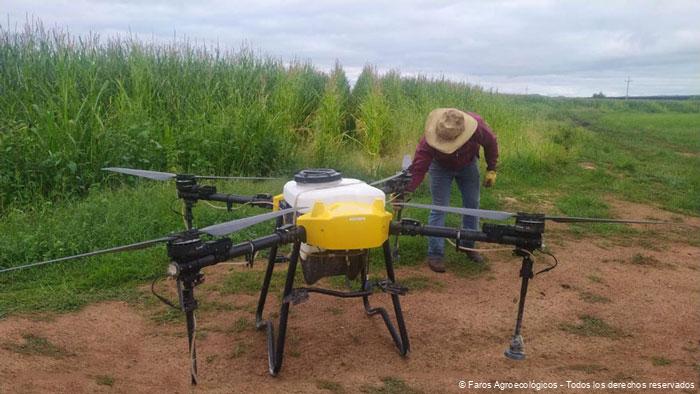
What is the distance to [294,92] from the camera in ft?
32.9

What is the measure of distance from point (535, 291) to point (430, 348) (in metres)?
1.47

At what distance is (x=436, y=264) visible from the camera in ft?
16.7

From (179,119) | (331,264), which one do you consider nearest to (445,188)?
(331,264)

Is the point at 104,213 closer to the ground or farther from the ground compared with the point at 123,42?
closer to the ground

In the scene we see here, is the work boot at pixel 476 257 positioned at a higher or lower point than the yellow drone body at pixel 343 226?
lower

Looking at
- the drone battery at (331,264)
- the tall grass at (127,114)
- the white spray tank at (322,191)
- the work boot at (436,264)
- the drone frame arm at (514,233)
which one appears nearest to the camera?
the drone frame arm at (514,233)

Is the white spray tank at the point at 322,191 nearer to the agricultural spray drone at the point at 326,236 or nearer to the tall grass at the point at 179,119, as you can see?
the agricultural spray drone at the point at 326,236

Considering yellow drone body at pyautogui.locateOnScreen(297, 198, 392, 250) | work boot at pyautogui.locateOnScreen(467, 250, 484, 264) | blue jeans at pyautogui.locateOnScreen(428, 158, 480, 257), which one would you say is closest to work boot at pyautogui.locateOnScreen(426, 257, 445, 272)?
blue jeans at pyautogui.locateOnScreen(428, 158, 480, 257)

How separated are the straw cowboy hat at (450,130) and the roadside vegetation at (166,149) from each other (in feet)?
3.97

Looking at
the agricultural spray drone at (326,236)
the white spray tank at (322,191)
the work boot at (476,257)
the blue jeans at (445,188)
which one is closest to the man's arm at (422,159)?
the blue jeans at (445,188)

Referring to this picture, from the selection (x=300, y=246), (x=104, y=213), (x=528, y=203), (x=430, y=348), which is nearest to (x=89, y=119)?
(x=104, y=213)

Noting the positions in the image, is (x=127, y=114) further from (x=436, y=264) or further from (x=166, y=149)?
(x=436, y=264)

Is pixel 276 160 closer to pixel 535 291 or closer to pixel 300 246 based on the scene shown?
pixel 535 291

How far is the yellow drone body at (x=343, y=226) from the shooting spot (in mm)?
2689
